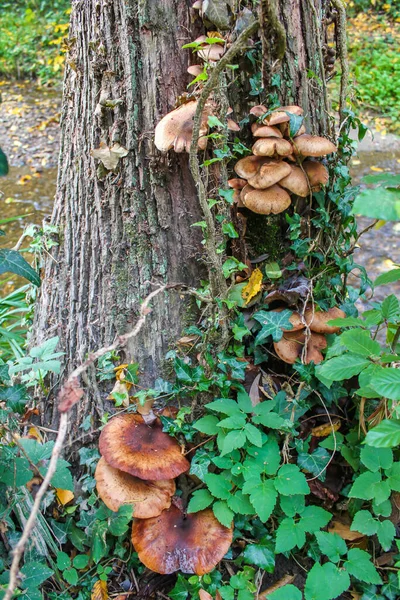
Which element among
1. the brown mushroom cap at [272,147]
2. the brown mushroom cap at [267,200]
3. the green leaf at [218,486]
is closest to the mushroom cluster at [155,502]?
the green leaf at [218,486]

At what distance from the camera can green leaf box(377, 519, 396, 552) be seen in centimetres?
189

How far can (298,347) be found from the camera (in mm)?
2236

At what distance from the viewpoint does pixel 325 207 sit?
7.80 ft

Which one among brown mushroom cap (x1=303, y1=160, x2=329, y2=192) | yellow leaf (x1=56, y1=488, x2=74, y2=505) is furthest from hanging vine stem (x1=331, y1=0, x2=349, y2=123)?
yellow leaf (x1=56, y1=488, x2=74, y2=505)

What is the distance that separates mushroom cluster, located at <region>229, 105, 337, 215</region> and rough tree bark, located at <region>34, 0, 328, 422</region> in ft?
0.69

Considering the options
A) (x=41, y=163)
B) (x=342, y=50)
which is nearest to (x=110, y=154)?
(x=342, y=50)

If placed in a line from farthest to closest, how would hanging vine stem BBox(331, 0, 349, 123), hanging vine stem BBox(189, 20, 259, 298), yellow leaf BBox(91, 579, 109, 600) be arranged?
1. hanging vine stem BBox(331, 0, 349, 123)
2. yellow leaf BBox(91, 579, 109, 600)
3. hanging vine stem BBox(189, 20, 259, 298)

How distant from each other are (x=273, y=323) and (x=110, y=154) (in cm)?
107

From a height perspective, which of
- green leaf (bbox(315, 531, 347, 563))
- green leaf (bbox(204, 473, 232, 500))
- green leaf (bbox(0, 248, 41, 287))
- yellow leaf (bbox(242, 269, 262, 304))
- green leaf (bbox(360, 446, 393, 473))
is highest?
A: green leaf (bbox(0, 248, 41, 287))

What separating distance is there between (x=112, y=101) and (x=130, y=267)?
0.75 meters

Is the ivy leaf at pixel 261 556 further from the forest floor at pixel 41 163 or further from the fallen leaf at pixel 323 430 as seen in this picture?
the forest floor at pixel 41 163

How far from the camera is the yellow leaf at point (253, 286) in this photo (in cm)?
224

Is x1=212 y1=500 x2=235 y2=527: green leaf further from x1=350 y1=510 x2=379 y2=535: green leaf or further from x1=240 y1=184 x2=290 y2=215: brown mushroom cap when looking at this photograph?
x1=240 y1=184 x2=290 y2=215: brown mushroom cap

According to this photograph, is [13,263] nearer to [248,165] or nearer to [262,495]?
[248,165]
